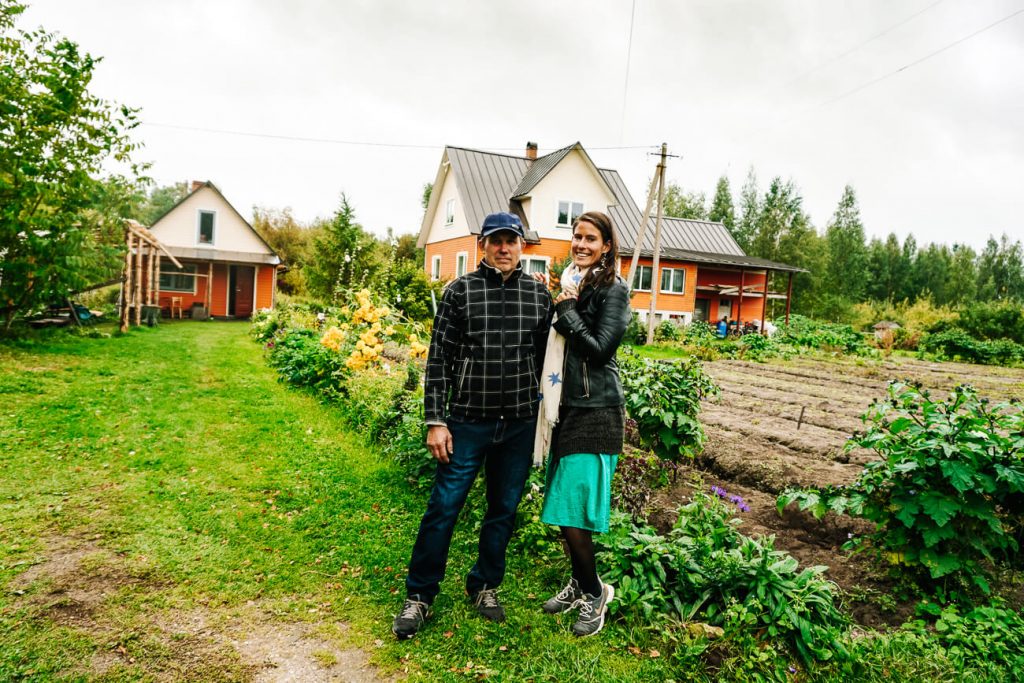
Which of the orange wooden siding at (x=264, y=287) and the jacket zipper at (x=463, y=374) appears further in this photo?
the orange wooden siding at (x=264, y=287)

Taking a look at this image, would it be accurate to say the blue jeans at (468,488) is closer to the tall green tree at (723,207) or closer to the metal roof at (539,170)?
the metal roof at (539,170)

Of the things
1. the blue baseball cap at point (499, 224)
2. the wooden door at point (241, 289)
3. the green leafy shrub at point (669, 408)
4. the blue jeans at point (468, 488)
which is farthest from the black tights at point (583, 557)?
the wooden door at point (241, 289)

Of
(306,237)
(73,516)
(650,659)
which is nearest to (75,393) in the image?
A: (73,516)

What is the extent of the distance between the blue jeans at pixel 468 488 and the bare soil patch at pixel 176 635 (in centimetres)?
49

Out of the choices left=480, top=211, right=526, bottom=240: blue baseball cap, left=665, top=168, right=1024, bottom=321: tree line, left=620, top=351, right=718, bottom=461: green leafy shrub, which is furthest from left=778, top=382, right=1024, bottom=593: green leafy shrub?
left=665, top=168, right=1024, bottom=321: tree line

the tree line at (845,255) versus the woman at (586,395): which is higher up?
the tree line at (845,255)

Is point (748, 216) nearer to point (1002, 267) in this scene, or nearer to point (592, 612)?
point (1002, 267)

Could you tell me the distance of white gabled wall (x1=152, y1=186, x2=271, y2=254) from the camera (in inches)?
1006

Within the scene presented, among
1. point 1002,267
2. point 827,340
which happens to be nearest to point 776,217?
point 1002,267

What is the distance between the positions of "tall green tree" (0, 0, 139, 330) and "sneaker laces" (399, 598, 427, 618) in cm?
1026

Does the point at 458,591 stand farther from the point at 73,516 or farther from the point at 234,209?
the point at 234,209

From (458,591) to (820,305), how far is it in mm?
57396

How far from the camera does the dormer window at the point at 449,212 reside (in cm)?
2652

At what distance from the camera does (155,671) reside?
2.64 meters
